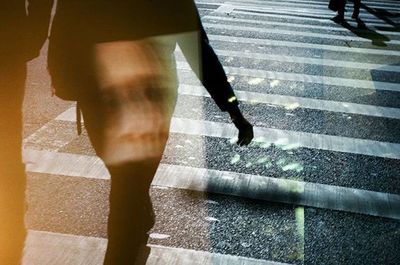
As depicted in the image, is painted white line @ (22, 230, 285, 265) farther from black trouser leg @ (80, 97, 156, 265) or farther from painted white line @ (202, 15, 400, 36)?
painted white line @ (202, 15, 400, 36)

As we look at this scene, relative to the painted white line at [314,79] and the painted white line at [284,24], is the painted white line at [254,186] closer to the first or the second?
the painted white line at [314,79]

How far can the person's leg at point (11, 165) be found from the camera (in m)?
2.90

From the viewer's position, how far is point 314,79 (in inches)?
296

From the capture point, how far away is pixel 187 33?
7.68ft

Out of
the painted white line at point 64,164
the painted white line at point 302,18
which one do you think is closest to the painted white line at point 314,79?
the painted white line at point 64,164

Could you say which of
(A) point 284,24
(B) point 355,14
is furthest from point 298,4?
(A) point 284,24

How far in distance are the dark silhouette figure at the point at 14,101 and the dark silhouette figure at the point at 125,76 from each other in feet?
1.60

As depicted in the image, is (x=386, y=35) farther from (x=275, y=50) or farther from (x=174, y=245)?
(x=174, y=245)

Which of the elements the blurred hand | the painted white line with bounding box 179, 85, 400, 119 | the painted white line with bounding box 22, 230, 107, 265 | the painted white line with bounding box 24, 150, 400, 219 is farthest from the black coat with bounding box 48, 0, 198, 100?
the painted white line with bounding box 179, 85, 400, 119

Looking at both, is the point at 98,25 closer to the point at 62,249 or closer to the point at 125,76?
the point at 125,76

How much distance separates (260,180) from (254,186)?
14cm

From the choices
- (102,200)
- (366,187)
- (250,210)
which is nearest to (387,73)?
(366,187)

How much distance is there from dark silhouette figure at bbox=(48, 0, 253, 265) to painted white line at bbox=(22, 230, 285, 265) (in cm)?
60

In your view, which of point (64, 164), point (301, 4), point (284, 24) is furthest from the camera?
point (301, 4)
